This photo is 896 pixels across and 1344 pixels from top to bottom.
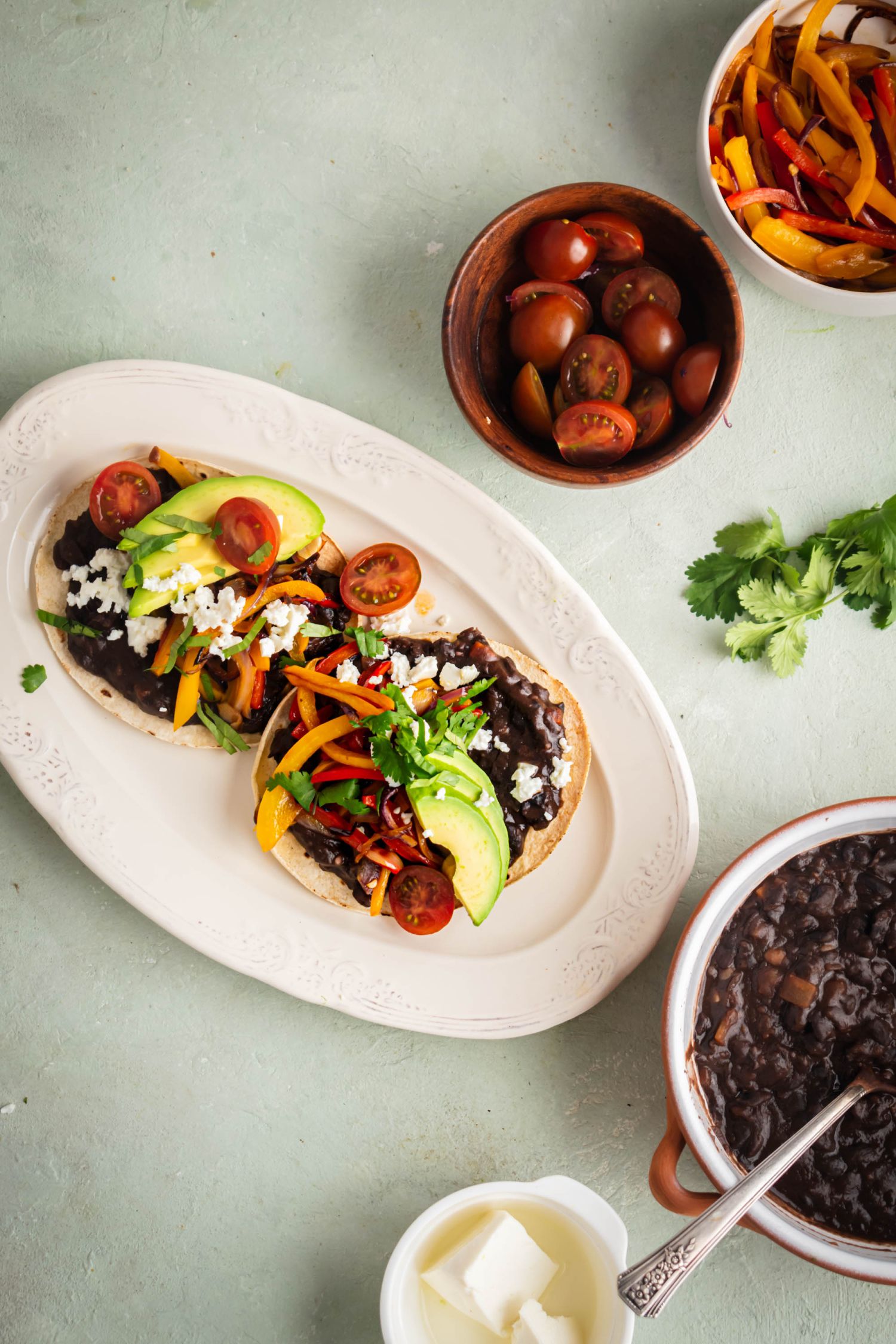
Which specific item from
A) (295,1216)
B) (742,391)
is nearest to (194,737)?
(295,1216)

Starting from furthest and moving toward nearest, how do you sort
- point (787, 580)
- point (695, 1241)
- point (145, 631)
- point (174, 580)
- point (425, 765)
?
point (787, 580) < point (145, 631) < point (174, 580) < point (425, 765) < point (695, 1241)

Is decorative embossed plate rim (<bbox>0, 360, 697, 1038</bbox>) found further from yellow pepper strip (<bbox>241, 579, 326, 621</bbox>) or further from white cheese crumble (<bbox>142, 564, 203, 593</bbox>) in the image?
white cheese crumble (<bbox>142, 564, 203, 593</bbox>)

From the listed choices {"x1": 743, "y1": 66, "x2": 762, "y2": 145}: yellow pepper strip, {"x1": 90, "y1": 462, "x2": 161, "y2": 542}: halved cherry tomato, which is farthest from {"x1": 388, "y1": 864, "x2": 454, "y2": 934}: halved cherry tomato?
{"x1": 743, "y1": 66, "x2": 762, "y2": 145}: yellow pepper strip

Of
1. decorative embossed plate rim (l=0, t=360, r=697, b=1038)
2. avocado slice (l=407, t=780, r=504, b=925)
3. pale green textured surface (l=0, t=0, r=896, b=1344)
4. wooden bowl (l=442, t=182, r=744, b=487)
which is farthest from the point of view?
pale green textured surface (l=0, t=0, r=896, b=1344)

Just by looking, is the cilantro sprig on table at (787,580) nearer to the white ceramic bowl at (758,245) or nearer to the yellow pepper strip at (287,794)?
the white ceramic bowl at (758,245)

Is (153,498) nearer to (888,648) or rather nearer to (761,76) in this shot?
(761,76)

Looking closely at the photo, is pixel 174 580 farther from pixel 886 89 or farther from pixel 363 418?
pixel 886 89

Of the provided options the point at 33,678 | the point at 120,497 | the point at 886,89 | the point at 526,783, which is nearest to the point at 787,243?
the point at 886,89
